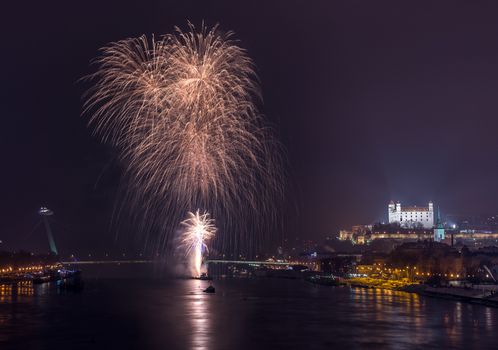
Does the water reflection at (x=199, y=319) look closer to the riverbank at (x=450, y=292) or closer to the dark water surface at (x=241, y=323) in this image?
the dark water surface at (x=241, y=323)

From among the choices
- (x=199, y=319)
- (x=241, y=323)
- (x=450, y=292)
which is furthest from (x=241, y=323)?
(x=450, y=292)

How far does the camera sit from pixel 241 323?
4438cm

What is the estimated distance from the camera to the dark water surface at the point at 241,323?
3569 cm

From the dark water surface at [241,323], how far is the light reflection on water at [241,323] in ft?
0.17

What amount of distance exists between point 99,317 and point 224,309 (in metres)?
9.74

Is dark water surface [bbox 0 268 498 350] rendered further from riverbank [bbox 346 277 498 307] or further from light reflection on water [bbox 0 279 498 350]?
riverbank [bbox 346 277 498 307]

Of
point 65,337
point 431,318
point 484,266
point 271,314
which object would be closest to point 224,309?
point 271,314

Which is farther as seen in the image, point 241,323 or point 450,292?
point 450,292

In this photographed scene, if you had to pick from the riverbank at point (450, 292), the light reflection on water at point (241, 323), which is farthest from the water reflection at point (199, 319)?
the riverbank at point (450, 292)

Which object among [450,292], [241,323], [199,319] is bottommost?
[241,323]

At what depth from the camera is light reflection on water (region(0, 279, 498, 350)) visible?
1411 inches

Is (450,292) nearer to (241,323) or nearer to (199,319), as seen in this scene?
(241,323)

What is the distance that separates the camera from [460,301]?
62.8 m

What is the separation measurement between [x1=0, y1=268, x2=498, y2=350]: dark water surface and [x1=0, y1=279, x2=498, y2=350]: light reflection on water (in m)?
0.05
